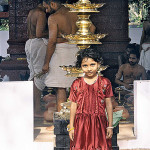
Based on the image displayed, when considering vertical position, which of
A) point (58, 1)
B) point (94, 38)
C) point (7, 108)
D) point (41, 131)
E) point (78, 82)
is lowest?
point (41, 131)

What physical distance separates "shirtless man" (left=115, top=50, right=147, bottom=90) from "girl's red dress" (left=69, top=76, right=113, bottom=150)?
3.95 meters

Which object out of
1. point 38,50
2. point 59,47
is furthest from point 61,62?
point 38,50

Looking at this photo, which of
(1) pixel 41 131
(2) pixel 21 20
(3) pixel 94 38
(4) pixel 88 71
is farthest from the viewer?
(2) pixel 21 20

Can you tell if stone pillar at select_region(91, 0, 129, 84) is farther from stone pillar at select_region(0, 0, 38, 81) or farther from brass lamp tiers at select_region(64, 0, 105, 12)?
brass lamp tiers at select_region(64, 0, 105, 12)

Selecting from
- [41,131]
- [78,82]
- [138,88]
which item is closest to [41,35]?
[41,131]

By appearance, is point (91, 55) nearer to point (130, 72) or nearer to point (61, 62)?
point (61, 62)

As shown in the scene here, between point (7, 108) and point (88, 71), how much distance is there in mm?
1421

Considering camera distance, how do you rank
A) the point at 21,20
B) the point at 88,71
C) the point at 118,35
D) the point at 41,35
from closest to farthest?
the point at 88,71
the point at 41,35
the point at 118,35
the point at 21,20

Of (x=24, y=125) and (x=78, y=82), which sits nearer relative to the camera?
(x=78, y=82)

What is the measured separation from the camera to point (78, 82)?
452cm

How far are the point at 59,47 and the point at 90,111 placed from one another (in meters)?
1.87

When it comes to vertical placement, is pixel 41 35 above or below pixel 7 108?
above

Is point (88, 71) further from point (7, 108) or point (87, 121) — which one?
point (7, 108)

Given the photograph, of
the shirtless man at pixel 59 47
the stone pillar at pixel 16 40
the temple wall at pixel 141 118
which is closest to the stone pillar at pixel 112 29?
the stone pillar at pixel 16 40
